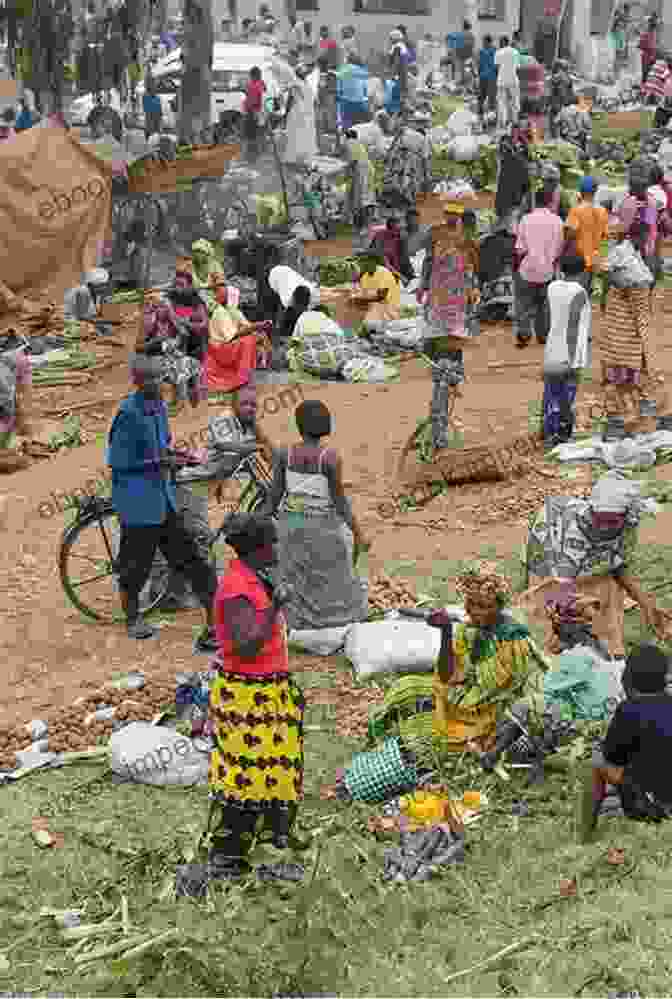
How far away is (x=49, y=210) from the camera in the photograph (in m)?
15.9

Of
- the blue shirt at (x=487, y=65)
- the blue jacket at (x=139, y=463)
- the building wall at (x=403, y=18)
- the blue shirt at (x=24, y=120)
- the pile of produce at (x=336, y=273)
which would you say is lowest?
the pile of produce at (x=336, y=273)

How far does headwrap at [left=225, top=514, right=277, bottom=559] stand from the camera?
518 centimetres

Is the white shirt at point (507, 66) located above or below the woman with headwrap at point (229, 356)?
above

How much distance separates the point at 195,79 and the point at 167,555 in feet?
44.1

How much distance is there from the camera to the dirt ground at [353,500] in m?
7.91

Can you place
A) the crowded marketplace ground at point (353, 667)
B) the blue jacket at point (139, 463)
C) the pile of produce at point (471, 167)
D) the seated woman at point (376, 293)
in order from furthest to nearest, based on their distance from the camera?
the pile of produce at point (471, 167)
the seated woman at point (376, 293)
the blue jacket at point (139, 463)
the crowded marketplace ground at point (353, 667)

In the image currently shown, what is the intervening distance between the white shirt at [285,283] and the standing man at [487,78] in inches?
488

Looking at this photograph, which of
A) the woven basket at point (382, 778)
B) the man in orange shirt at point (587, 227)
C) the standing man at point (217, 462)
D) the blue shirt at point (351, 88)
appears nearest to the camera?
the woven basket at point (382, 778)

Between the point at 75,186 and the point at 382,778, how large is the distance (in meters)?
11.3

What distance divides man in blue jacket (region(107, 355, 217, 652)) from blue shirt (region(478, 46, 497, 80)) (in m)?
19.2

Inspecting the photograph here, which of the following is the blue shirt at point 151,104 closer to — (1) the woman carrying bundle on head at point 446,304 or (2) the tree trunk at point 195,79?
(2) the tree trunk at point 195,79

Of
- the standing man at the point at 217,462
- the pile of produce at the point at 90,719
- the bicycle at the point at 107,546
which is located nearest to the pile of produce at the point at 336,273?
the bicycle at the point at 107,546

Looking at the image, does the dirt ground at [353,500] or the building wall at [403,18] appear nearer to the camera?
the dirt ground at [353,500]

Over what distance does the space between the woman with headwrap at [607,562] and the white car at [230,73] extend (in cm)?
1848
